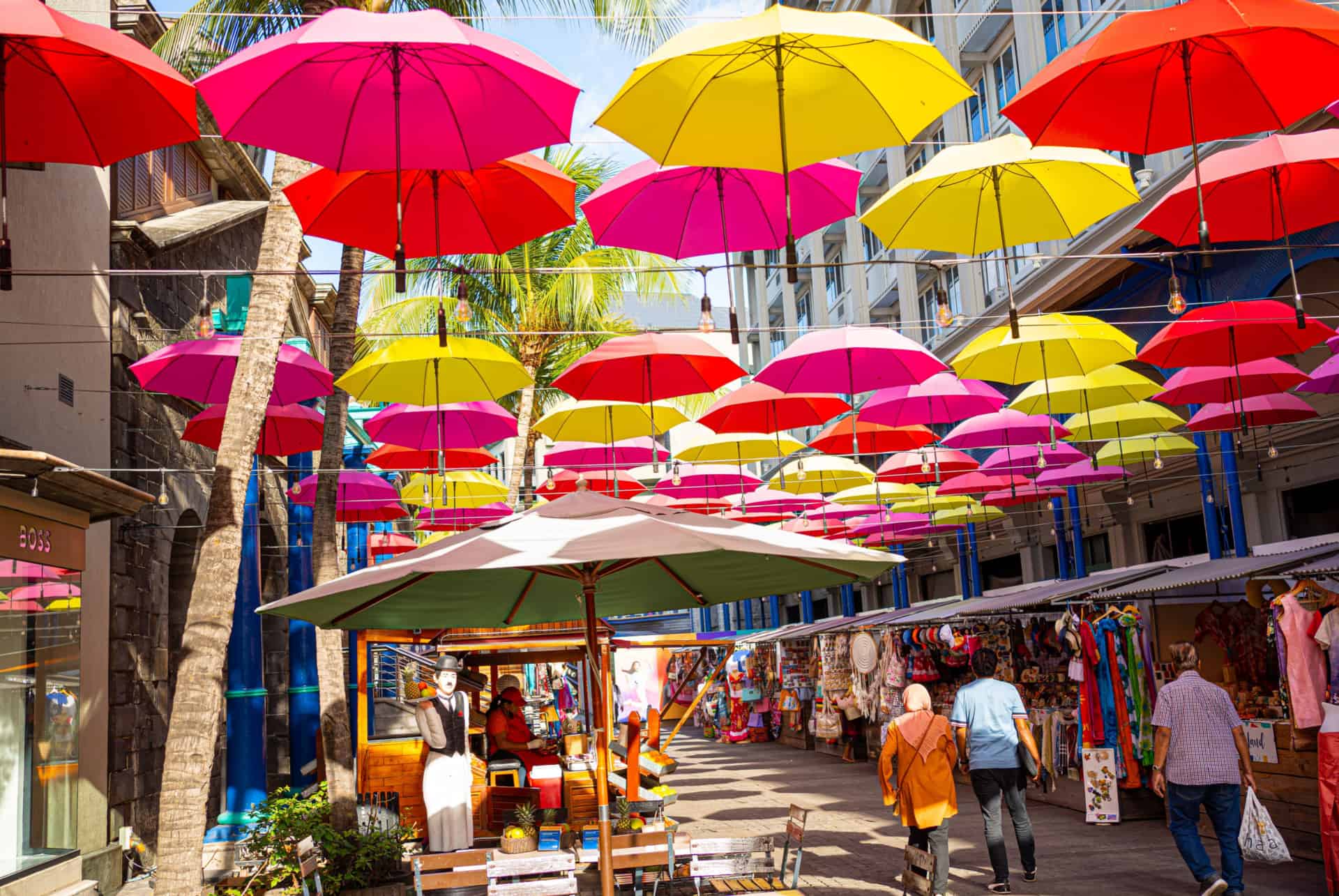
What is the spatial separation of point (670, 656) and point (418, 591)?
65.3ft

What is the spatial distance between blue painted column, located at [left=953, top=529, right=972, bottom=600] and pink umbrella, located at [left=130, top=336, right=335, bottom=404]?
18540mm

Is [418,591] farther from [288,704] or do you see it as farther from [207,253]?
[288,704]

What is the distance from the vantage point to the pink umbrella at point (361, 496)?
17188 millimetres

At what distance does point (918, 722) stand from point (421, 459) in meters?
10.0

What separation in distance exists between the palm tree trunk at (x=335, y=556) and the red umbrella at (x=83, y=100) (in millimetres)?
4295

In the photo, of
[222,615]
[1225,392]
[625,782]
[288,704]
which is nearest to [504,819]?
[625,782]

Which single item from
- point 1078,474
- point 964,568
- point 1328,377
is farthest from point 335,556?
point 964,568

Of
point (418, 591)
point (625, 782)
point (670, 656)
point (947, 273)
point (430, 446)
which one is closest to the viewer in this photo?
point (418, 591)

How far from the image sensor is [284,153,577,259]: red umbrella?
28.2ft

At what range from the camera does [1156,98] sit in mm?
7000

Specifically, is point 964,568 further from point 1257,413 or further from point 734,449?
point 1257,413

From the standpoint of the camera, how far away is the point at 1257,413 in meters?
14.2

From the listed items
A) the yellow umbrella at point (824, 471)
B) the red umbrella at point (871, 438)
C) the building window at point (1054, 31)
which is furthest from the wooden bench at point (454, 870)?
the building window at point (1054, 31)

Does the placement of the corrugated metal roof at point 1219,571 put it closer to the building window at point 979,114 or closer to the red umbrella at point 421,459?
the red umbrella at point 421,459
